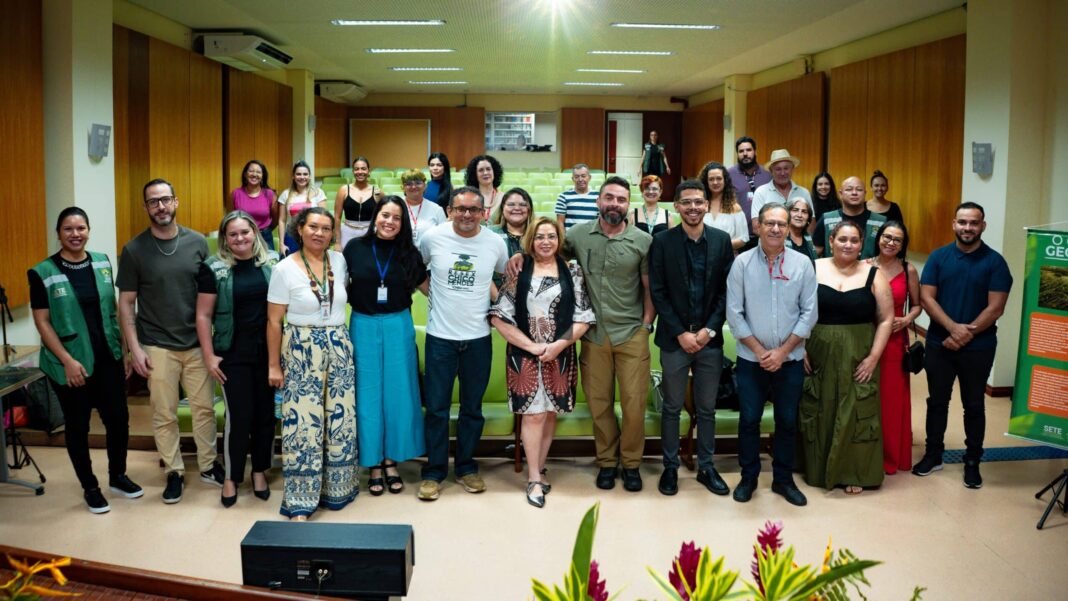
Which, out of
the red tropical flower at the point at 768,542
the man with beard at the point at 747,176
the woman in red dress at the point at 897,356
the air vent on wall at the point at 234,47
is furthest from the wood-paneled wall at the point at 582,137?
the red tropical flower at the point at 768,542

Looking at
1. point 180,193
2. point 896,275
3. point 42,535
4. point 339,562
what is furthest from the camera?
point 180,193

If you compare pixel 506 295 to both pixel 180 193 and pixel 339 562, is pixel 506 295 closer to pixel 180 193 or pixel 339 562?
pixel 339 562

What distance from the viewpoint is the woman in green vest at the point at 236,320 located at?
4289 millimetres

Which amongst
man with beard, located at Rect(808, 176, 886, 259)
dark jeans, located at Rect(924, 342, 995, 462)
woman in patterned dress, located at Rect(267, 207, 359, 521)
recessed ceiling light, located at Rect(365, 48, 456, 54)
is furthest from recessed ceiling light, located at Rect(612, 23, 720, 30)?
woman in patterned dress, located at Rect(267, 207, 359, 521)

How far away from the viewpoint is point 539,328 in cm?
448

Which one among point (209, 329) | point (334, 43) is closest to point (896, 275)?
point (209, 329)

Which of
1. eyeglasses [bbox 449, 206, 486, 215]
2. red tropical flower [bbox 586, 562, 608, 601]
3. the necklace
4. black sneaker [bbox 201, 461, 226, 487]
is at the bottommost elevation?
black sneaker [bbox 201, 461, 226, 487]

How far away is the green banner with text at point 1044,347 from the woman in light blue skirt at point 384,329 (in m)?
3.00

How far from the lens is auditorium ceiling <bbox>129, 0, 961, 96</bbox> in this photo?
320 inches

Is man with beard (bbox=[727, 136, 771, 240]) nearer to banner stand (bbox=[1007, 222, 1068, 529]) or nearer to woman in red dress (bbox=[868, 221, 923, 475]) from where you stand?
woman in red dress (bbox=[868, 221, 923, 475])

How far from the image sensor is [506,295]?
4.54 m

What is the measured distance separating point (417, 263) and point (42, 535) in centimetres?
212

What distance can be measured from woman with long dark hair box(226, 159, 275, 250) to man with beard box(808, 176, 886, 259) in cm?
439

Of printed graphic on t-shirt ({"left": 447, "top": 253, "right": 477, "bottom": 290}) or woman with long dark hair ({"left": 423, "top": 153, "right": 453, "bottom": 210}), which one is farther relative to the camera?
woman with long dark hair ({"left": 423, "top": 153, "right": 453, "bottom": 210})
